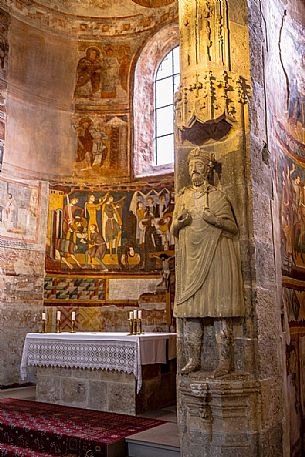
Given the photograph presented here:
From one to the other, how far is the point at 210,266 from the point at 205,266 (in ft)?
0.17

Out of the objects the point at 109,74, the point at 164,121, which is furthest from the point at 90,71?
the point at 164,121

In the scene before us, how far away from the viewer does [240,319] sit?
5293 mm

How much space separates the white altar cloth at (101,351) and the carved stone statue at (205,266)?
6.72 feet

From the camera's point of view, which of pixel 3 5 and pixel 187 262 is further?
pixel 3 5

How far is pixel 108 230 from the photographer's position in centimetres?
1162

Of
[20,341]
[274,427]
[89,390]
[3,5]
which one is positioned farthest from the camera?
[3,5]

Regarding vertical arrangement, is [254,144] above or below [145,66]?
below

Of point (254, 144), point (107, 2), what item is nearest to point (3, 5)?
point (107, 2)

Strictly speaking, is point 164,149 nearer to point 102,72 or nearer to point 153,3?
point 102,72

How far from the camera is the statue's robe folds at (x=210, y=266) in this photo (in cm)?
521

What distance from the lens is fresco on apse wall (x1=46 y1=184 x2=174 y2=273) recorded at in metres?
11.3

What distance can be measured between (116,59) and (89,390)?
821cm

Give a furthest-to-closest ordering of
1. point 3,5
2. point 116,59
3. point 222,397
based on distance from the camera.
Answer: point 116,59
point 3,5
point 222,397

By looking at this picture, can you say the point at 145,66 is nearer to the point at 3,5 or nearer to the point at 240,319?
the point at 3,5
